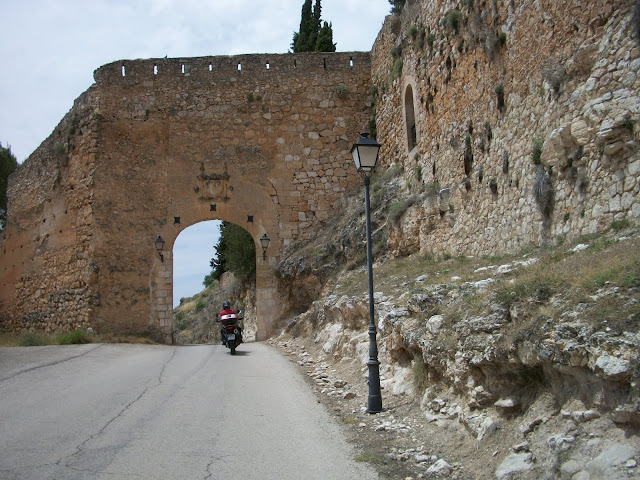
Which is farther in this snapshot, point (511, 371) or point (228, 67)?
point (228, 67)

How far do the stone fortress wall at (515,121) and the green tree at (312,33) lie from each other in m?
11.4

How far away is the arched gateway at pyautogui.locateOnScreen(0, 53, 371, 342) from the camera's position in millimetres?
18781

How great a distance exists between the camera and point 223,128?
19891 mm

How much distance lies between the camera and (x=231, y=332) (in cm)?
1452

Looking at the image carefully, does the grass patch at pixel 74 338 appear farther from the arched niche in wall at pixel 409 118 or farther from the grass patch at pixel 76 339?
the arched niche in wall at pixel 409 118

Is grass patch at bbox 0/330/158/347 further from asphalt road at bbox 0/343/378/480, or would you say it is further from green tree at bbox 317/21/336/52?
green tree at bbox 317/21/336/52

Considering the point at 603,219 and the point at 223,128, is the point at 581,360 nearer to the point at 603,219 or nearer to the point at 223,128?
the point at 603,219

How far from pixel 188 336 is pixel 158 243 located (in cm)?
1268

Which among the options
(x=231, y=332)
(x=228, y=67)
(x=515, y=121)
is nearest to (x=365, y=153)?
(x=515, y=121)

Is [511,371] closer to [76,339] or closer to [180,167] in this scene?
[76,339]

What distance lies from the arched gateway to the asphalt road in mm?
7644

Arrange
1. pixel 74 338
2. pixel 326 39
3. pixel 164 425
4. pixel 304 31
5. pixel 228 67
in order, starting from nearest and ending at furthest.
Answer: pixel 164 425 → pixel 74 338 → pixel 228 67 → pixel 326 39 → pixel 304 31

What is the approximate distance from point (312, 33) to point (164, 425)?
87.2ft

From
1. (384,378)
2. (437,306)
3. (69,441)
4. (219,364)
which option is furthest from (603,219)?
(219,364)
